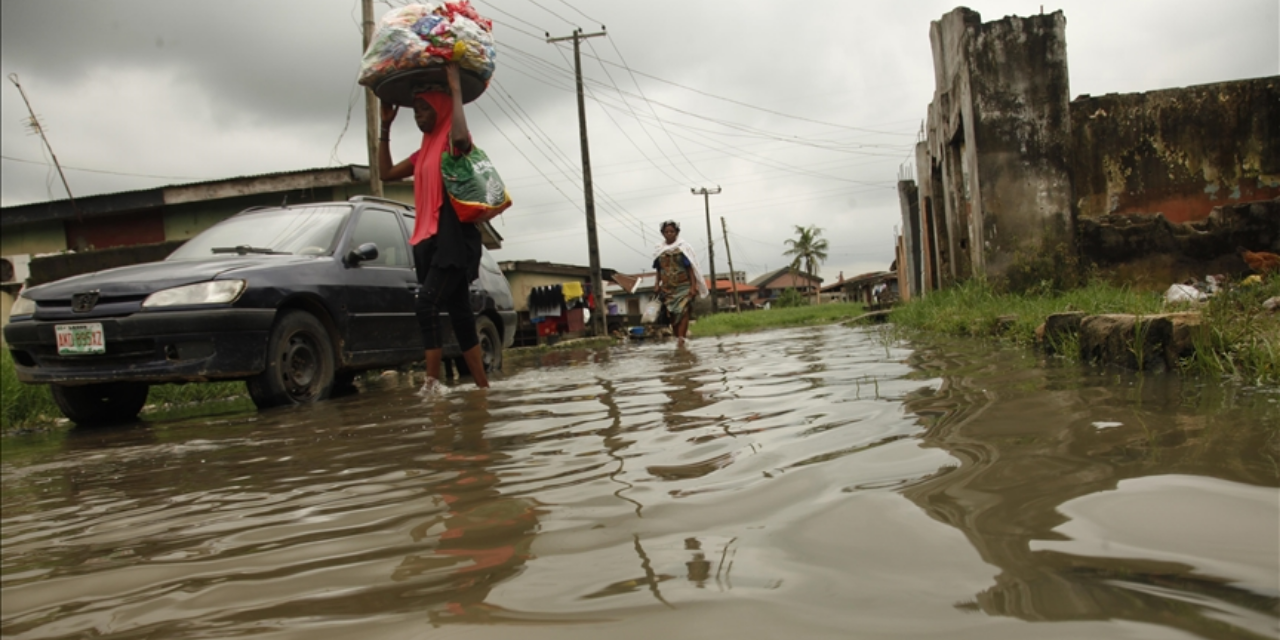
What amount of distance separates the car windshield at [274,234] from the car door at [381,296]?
0.54ft

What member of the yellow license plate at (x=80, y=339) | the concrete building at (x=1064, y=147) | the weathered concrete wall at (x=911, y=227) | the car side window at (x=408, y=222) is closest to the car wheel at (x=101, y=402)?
the yellow license plate at (x=80, y=339)

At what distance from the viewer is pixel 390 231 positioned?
6.22 metres

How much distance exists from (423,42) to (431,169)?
67cm

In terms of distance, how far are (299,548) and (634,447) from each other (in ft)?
3.24

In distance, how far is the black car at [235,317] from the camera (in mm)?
4465

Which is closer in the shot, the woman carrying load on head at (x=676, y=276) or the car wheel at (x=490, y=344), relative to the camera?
the car wheel at (x=490, y=344)

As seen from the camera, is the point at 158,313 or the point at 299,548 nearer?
the point at 299,548

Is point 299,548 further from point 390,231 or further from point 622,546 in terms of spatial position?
point 390,231

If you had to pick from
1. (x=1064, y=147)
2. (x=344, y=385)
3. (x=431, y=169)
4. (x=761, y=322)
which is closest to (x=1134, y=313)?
(x=431, y=169)

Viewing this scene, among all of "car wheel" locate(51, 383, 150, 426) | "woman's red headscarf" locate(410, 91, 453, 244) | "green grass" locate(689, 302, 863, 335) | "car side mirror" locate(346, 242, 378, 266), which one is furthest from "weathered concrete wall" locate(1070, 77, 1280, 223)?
"car wheel" locate(51, 383, 150, 426)

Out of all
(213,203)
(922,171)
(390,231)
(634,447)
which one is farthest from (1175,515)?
(213,203)

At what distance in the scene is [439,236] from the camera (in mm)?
4504

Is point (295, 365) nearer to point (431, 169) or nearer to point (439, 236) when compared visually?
point (439, 236)

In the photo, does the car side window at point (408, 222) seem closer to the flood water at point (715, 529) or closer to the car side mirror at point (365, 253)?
the car side mirror at point (365, 253)
